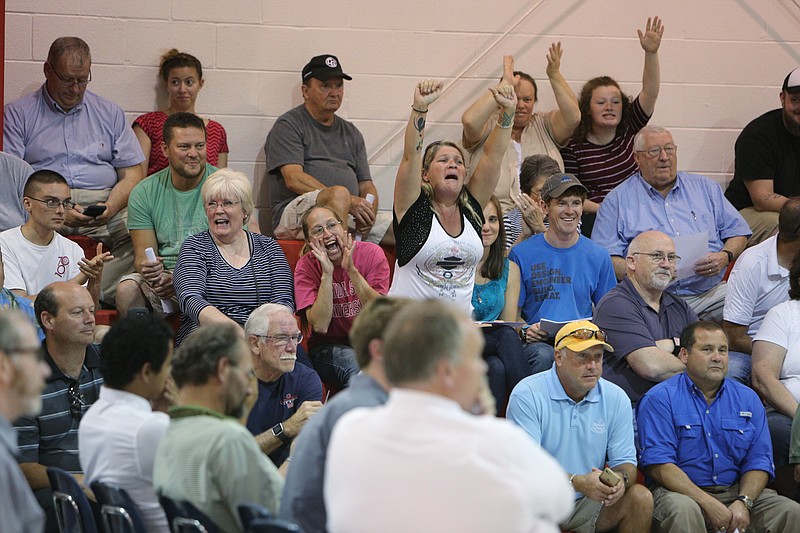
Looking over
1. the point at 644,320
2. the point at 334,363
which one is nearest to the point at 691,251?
the point at 644,320

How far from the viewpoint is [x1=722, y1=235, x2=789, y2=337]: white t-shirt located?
480 cm

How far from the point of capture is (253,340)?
153 inches

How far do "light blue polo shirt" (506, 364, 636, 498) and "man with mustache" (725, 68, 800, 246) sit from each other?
2.13 meters

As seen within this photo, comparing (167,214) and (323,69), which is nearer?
(167,214)

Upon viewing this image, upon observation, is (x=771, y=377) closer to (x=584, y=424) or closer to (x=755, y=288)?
(x=755, y=288)

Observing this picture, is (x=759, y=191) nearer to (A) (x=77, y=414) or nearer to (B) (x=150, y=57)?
(B) (x=150, y=57)

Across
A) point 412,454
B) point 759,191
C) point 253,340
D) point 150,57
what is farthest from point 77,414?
point 759,191

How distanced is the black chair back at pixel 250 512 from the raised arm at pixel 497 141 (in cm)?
228

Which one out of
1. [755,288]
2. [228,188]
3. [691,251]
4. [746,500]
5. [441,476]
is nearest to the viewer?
[441,476]

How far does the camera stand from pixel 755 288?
4.82m

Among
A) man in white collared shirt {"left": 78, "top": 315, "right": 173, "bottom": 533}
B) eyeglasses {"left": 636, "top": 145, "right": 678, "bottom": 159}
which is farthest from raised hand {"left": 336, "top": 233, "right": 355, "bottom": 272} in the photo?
eyeglasses {"left": 636, "top": 145, "right": 678, "bottom": 159}

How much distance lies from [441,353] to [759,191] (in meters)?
4.27

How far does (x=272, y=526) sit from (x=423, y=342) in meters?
0.56

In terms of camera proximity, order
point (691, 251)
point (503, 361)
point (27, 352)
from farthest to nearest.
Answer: point (691, 251), point (503, 361), point (27, 352)
